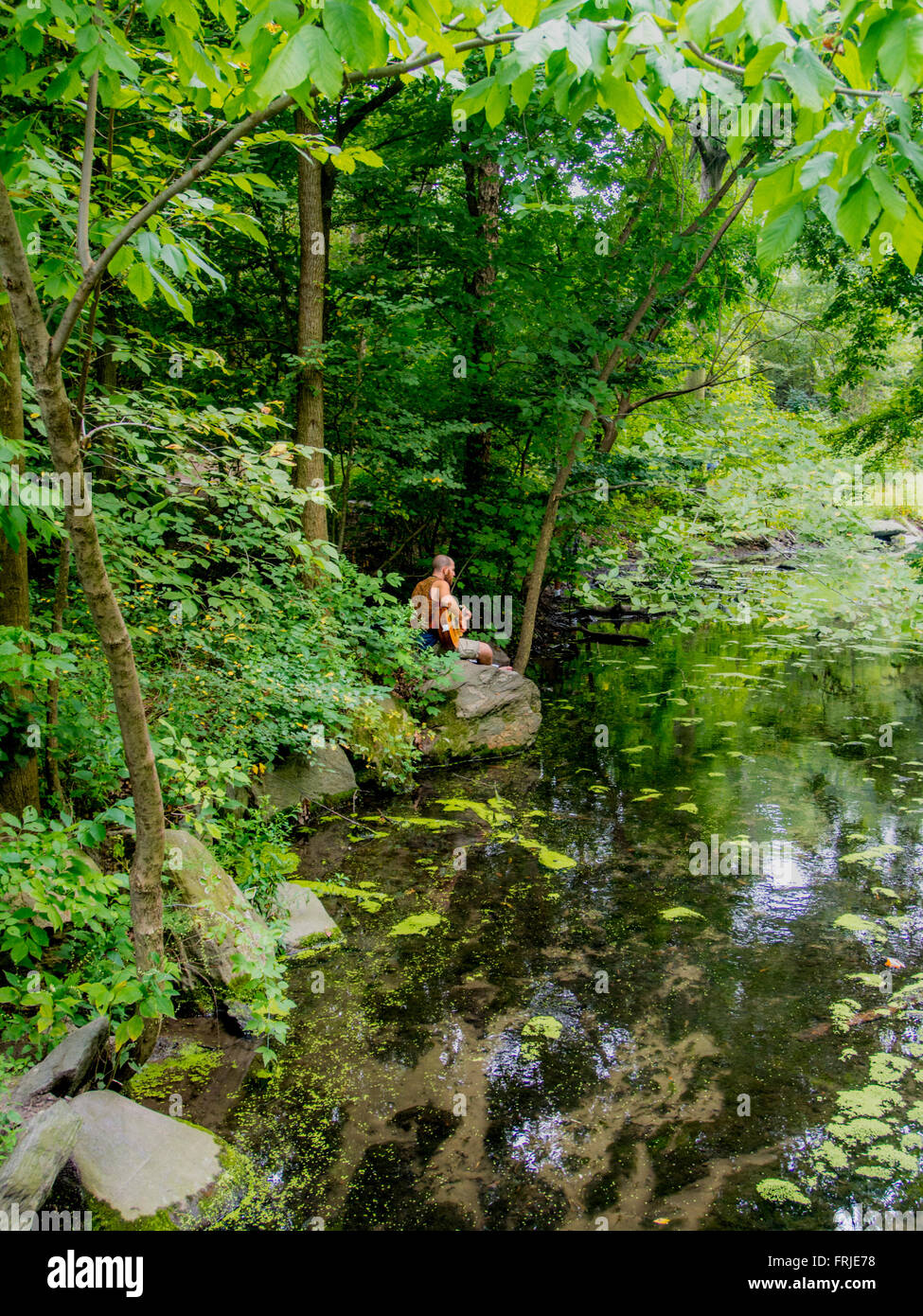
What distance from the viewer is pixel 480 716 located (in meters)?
8.56

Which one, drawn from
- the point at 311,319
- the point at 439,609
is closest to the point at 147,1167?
the point at 439,609

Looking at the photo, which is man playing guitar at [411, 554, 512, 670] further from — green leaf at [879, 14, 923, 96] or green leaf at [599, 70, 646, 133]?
green leaf at [879, 14, 923, 96]

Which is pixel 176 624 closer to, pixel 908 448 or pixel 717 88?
pixel 717 88

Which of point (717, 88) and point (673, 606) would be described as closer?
point (717, 88)

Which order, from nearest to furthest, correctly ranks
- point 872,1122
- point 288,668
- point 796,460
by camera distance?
point 872,1122 < point 288,668 < point 796,460

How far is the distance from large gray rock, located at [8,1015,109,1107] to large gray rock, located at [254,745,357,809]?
10.4 feet

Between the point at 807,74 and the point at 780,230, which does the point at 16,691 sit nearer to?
the point at 780,230

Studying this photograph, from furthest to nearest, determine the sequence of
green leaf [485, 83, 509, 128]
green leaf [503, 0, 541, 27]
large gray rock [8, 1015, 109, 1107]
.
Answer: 1. large gray rock [8, 1015, 109, 1107]
2. green leaf [485, 83, 509, 128]
3. green leaf [503, 0, 541, 27]

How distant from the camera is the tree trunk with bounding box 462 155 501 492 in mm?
9492

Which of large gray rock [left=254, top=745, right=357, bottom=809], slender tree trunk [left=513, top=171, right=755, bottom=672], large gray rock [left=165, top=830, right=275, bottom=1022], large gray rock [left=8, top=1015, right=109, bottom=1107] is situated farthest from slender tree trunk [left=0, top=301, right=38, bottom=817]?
slender tree trunk [left=513, top=171, right=755, bottom=672]

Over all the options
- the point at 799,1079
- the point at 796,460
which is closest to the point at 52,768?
the point at 799,1079

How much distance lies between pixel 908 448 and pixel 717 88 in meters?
12.3

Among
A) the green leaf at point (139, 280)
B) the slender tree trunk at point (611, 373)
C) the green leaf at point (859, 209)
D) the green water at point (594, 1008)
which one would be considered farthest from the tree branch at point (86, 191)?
the slender tree trunk at point (611, 373)

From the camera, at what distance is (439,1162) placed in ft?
10.4
